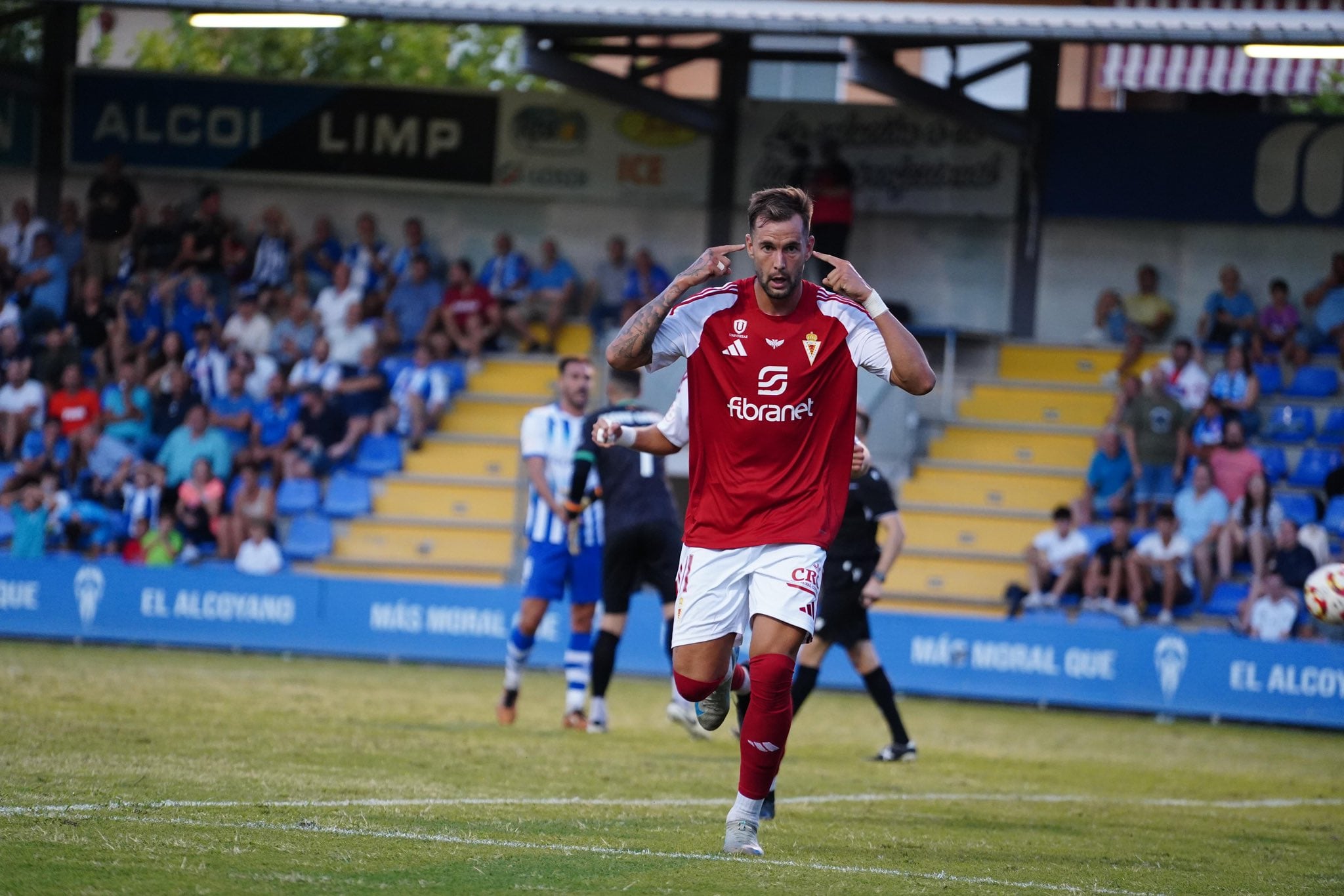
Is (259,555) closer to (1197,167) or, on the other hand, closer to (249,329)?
(249,329)

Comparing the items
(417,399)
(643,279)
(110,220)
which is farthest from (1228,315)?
(110,220)

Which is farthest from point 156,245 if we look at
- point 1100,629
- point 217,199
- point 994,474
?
point 1100,629

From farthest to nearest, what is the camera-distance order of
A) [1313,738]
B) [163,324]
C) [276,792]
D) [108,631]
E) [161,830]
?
[163,324] < [108,631] < [1313,738] < [276,792] < [161,830]

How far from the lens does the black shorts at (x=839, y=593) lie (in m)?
11.0

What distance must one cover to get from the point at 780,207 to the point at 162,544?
1472cm

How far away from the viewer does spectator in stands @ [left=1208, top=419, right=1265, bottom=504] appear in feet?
61.9

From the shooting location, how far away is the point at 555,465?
12.9 metres

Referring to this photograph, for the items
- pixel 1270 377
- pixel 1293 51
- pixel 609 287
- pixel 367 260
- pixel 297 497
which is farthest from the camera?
pixel 367 260

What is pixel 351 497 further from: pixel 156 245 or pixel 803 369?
pixel 803 369

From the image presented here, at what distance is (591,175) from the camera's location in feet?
78.7

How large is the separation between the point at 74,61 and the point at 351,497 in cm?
838

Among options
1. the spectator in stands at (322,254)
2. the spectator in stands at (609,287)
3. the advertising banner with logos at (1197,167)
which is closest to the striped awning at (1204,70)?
the advertising banner with logos at (1197,167)

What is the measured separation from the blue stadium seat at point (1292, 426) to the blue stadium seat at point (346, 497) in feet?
34.4

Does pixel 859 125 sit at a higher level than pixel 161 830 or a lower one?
higher
